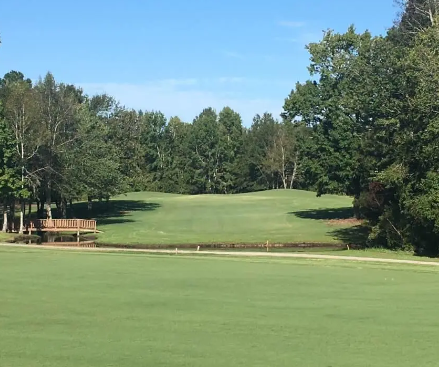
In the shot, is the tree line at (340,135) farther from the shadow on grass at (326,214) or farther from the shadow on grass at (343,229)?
the shadow on grass at (326,214)

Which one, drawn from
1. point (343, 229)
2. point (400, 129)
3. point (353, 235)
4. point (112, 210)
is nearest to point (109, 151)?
point (112, 210)

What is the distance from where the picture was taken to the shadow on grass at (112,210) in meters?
63.1

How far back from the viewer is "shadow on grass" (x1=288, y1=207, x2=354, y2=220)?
201 ft

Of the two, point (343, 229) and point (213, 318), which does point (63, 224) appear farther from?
point (213, 318)

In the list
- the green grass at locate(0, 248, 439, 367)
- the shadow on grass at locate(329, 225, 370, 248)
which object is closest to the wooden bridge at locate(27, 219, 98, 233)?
the shadow on grass at locate(329, 225, 370, 248)

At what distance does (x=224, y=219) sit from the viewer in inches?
2378

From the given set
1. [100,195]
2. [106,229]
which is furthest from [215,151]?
[106,229]

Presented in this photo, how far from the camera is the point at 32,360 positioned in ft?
24.0

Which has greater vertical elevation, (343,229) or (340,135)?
(340,135)

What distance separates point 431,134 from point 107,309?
23.7m

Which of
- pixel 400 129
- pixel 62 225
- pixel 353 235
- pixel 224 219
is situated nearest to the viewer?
pixel 400 129

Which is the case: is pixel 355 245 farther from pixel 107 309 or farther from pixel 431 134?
pixel 107 309

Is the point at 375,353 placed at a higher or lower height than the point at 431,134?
lower

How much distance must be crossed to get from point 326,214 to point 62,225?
27726 mm
